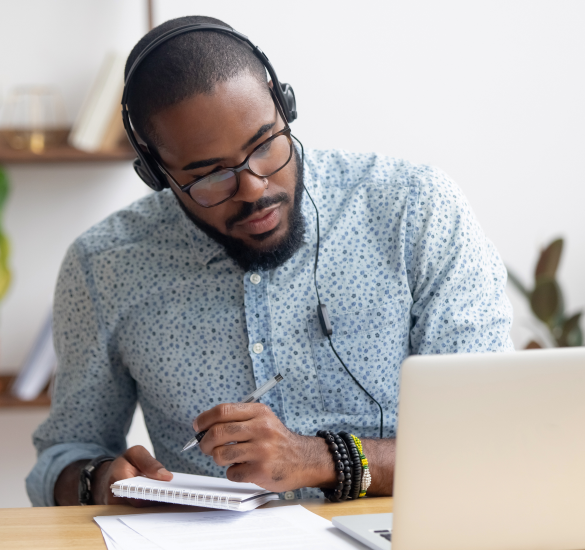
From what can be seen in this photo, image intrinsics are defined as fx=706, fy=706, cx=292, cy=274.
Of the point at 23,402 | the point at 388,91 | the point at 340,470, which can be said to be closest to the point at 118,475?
the point at 340,470

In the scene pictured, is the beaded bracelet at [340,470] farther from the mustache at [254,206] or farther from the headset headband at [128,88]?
the headset headband at [128,88]

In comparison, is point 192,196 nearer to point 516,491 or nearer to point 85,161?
point 516,491

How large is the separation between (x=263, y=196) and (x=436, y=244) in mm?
315

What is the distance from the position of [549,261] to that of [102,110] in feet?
4.54

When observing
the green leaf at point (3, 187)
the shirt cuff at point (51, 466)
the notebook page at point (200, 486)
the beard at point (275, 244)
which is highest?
the green leaf at point (3, 187)

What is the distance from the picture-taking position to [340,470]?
1.00m

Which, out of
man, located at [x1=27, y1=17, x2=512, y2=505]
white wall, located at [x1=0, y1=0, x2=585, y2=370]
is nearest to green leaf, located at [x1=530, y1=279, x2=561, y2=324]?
white wall, located at [x1=0, y1=0, x2=585, y2=370]

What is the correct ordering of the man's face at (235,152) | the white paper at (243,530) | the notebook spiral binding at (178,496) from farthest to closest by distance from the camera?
the man's face at (235,152) < the notebook spiral binding at (178,496) < the white paper at (243,530)

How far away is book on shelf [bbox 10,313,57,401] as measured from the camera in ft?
6.90

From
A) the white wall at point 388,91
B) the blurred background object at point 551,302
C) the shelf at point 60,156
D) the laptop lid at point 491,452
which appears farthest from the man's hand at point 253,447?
the white wall at point 388,91

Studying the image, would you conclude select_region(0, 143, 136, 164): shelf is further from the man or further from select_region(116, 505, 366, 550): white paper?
select_region(116, 505, 366, 550): white paper

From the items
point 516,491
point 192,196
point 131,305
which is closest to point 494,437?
point 516,491

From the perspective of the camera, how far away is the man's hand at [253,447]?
0.93 meters

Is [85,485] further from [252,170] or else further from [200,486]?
[252,170]
